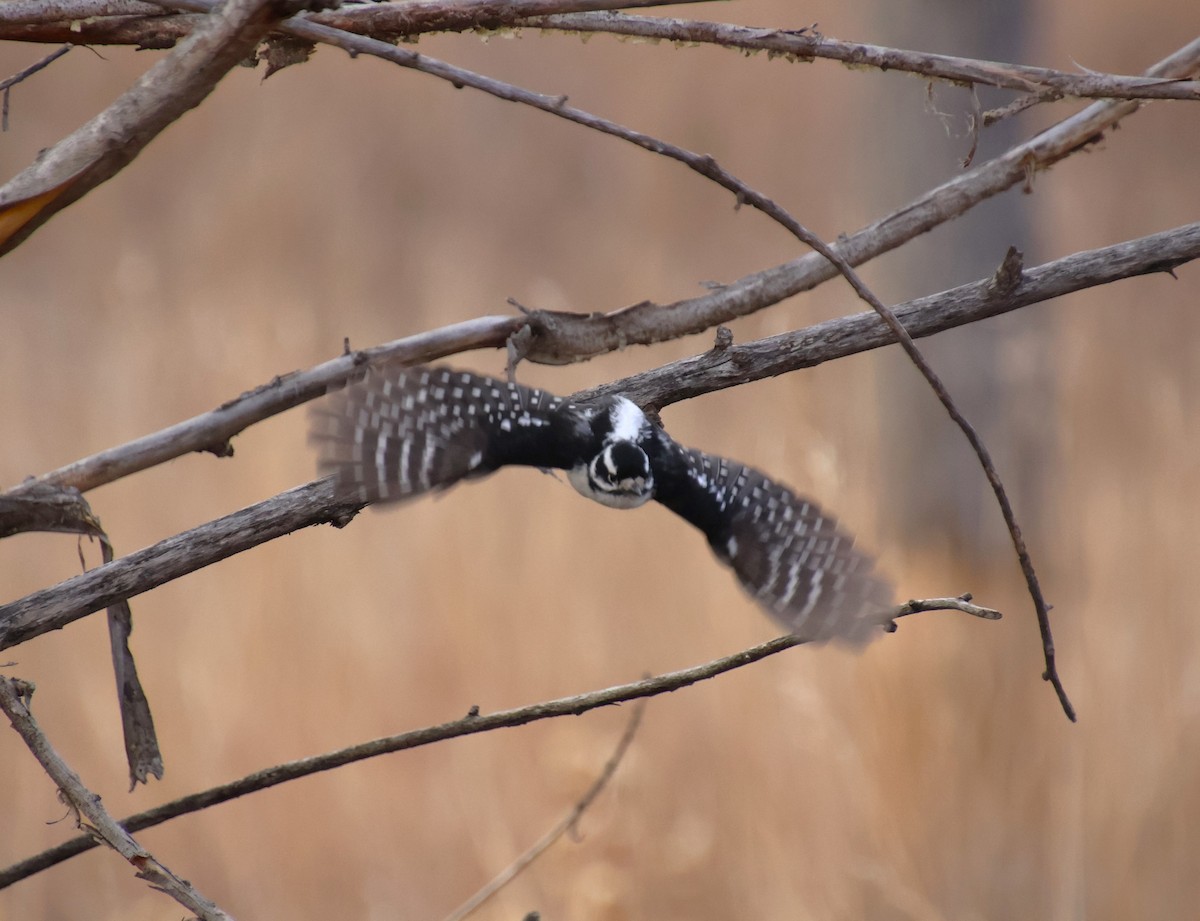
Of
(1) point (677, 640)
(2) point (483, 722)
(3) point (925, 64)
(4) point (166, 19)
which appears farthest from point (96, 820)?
(1) point (677, 640)

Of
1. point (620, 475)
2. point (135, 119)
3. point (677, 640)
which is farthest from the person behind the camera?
point (677, 640)

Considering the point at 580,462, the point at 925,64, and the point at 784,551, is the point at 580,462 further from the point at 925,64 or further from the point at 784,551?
the point at 925,64

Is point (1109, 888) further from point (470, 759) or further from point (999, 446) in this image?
point (470, 759)

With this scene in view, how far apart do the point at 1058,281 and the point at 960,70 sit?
272mm

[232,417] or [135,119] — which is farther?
[232,417]

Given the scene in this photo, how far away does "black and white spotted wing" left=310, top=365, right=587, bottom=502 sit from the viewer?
31.9 inches

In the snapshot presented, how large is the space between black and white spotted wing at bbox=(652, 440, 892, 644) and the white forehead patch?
63 millimetres

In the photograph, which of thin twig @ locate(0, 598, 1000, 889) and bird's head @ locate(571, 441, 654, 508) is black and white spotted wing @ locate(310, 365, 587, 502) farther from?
thin twig @ locate(0, 598, 1000, 889)

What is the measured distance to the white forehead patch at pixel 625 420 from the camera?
868 millimetres

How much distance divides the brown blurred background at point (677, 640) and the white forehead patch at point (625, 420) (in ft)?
2.07

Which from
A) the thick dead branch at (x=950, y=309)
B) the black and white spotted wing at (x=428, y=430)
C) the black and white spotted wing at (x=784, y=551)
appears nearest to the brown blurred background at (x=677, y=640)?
the black and white spotted wing at (x=784, y=551)

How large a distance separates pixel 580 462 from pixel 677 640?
150 cm

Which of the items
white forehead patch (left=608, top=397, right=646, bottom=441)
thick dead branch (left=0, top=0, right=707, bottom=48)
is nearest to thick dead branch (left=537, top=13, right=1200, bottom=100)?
thick dead branch (left=0, top=0, right=707, bottom=48)

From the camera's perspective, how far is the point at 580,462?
86cm
